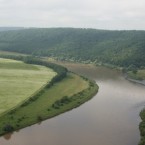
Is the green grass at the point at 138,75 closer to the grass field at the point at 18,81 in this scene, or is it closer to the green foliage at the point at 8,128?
the grass field at the point at 18,81

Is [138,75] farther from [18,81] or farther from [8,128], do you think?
[8,128]

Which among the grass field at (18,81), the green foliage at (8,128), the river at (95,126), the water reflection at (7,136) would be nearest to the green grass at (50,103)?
the green foliage at (8,128)

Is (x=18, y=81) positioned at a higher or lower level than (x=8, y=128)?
lower

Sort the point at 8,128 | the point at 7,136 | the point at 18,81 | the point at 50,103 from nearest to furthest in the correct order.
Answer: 1. the point at 7,136
2. the point at 8,128
3. the point at 50,103
4. the point at 18,81

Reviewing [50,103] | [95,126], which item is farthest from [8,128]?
[50,103]

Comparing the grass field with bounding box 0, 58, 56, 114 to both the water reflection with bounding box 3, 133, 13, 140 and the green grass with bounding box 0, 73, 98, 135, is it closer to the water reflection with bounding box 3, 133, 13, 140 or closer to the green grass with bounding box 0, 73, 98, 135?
the green grass with bounding box 0, 73, 98, 135

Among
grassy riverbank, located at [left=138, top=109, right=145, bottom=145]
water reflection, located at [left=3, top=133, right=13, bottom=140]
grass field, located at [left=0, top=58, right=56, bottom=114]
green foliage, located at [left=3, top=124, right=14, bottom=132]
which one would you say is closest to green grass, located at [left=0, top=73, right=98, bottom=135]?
green foliage, located at [left=3, top=124, right=14, bottom=132]
